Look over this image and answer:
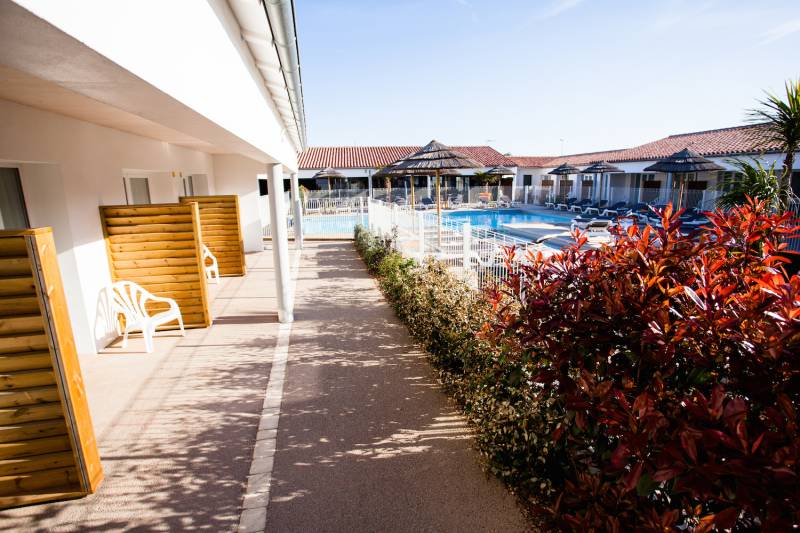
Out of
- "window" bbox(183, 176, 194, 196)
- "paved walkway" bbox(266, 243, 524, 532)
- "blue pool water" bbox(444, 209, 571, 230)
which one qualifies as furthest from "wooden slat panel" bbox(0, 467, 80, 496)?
"blue pool water" bbox(444, 209, 571, 230)

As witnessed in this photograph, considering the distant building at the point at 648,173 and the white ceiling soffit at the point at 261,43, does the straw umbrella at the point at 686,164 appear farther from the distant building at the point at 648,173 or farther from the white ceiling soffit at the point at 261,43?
the white ceiling soffit at the point at 261,43

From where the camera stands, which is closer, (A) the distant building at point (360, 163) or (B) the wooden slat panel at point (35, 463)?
(B) the wooden slat panel at point (35, 463)

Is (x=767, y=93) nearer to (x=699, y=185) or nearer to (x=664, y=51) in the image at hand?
(x=664, y=51)

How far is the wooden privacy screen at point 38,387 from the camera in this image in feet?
9.84

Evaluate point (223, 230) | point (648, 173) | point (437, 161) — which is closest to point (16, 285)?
point (223, 230)

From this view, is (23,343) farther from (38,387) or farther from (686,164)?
(686,164)

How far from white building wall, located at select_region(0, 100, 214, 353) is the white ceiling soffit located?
272 centimetres

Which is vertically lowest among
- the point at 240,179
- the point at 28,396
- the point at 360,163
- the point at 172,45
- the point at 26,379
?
the point at 28,396

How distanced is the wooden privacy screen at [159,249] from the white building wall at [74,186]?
0.69 ft

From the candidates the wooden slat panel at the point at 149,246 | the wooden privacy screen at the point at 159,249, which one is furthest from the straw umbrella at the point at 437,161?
the wooden slat panel at the point at 149,246

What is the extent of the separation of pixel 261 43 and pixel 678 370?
14.7 ft

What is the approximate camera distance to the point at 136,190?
27.8 ft

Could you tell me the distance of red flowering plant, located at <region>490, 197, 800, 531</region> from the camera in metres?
1.36

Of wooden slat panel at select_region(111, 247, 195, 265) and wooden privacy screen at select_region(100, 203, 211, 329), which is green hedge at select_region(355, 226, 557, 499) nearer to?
wooden privacy screen at select_region(100, 203, 211, 329)
